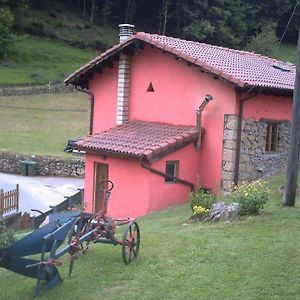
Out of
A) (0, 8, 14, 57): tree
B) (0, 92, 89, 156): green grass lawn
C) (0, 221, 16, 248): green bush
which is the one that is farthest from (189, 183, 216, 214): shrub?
(0, 8, 14, 57): tree

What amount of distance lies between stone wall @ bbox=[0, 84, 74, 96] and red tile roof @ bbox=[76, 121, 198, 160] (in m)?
30.5

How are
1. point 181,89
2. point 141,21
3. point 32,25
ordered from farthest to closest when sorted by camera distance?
point 141,21 < point 32,25 < point 181,89

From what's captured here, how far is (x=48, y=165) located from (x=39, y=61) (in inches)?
1223

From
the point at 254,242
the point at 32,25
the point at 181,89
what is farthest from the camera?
the point at 32,25

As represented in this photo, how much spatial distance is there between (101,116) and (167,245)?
10736 mm

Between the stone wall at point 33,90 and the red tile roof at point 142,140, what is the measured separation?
30.5 metres

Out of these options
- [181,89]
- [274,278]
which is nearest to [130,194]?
[181,89]

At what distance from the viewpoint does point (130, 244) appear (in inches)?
364

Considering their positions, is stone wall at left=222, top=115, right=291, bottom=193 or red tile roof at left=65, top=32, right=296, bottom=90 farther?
stone wall at left=222, top=115, right=291, bottom=193

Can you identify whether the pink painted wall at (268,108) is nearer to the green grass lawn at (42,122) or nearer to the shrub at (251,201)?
the shrub at (251,201)

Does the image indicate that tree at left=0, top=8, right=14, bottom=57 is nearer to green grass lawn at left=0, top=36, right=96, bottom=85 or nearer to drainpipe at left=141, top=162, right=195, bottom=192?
green grass lawn at left=0, top=36, right=96, bottom=85

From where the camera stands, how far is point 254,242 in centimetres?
974

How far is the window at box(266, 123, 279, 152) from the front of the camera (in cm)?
1874

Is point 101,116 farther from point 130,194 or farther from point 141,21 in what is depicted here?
point 141,21
